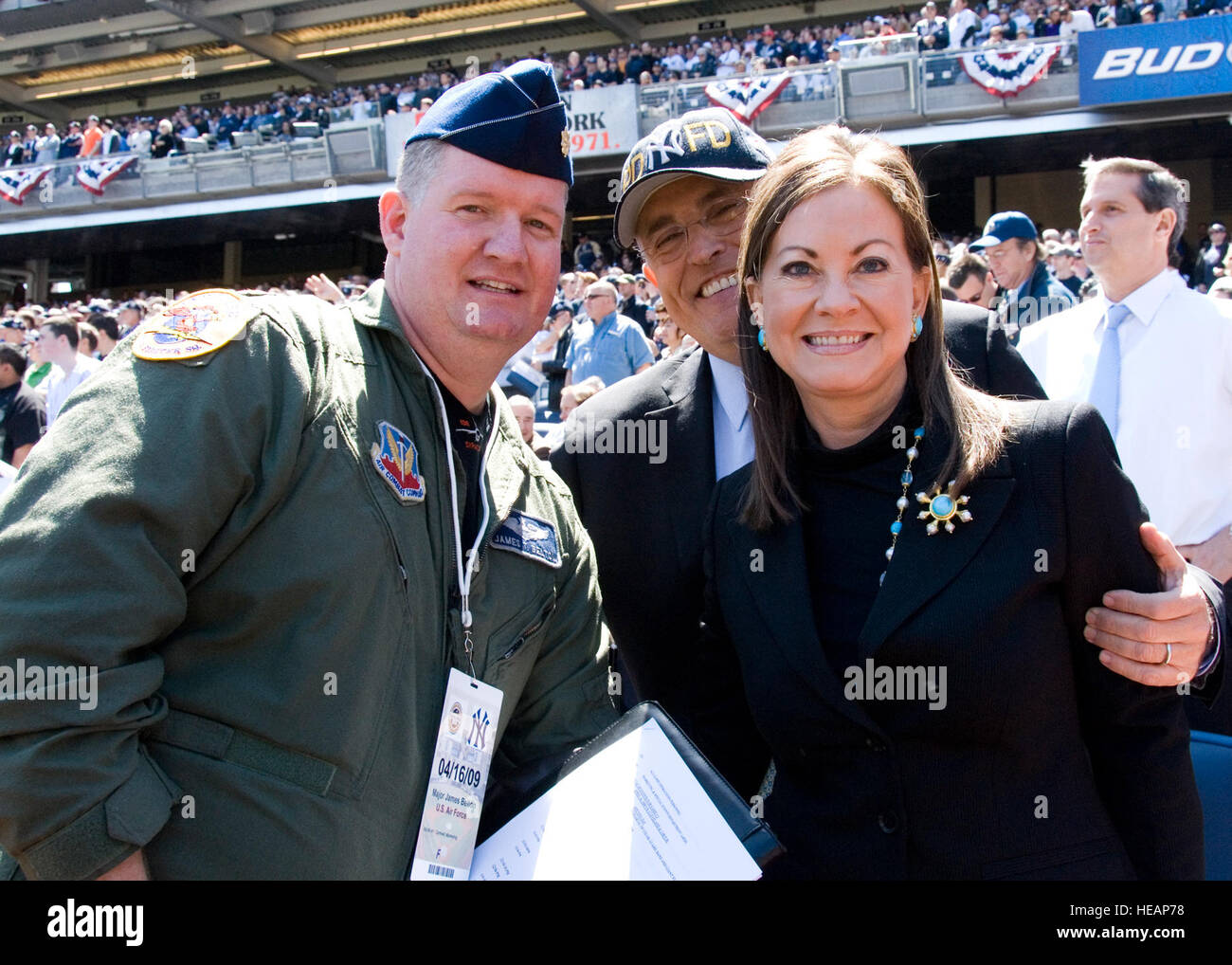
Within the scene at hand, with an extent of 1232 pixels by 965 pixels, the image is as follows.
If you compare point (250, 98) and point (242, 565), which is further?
point (250, 98)

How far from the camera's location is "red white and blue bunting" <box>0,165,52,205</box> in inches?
1056

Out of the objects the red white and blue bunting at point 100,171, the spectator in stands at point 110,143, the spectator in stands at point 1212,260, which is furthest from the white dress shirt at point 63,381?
the spectator in stands at point 110,143

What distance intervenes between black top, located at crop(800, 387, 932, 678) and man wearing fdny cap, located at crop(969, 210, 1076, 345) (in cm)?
439

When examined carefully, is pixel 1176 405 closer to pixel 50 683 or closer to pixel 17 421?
pixel 50 683

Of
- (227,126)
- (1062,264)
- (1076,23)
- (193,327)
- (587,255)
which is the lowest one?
(193,327)

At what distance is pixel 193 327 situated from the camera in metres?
1.60

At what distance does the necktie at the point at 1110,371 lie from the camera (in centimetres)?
382

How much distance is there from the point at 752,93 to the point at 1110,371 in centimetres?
1591

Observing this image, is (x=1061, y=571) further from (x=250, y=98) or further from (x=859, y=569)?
(x=250, y=98)

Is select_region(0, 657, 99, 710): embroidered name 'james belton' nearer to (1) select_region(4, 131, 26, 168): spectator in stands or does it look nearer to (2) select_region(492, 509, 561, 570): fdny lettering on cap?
(2) select_region(492, 509, 561, 570): fdny lettering on cap

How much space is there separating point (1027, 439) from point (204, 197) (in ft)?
87.2

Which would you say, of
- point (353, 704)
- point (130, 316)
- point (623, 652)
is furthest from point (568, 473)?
point (130, 316)

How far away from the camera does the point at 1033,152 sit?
20328 mm

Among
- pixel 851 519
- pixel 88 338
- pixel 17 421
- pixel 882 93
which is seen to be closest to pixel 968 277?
pixel 851 519
